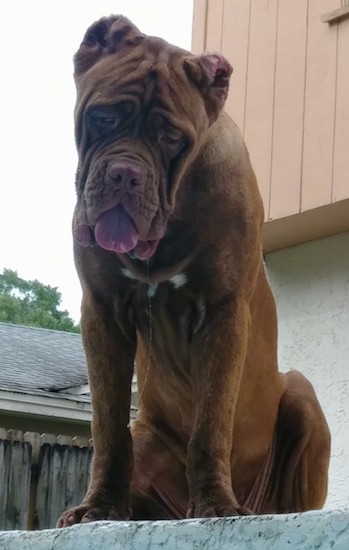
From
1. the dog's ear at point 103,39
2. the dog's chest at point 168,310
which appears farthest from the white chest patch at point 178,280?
the dog's ear at point 103,39

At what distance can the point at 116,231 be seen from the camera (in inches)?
102

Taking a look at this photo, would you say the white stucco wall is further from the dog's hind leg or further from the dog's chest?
the dog's chest

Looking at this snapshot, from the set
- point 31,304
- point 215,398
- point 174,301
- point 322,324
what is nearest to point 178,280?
point 174,301

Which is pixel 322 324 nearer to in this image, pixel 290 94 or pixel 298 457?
pixel 290 94

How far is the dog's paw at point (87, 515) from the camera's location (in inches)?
111

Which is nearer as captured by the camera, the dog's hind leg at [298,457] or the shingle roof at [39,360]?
the dog's hind leg at [298,457]

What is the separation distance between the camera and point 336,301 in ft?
18.6

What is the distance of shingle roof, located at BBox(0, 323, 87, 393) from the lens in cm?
916

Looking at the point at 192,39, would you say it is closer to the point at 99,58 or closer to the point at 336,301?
the point at 336,301

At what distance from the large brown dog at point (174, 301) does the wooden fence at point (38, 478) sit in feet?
12.1

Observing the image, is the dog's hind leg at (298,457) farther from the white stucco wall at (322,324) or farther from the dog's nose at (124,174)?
the white stucco wall at (322,324)

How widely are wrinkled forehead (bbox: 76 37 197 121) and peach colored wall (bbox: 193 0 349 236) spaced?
2732mm

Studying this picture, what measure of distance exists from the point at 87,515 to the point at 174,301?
61 centimetres

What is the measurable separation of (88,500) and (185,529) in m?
0.87
